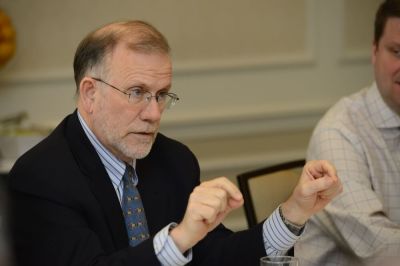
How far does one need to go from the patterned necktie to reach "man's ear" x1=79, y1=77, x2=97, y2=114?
214mm

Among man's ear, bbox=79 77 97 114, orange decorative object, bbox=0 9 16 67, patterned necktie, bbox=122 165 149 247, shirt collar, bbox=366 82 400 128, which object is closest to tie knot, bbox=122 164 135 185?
patterned necktie, bbox=122 165 149 247

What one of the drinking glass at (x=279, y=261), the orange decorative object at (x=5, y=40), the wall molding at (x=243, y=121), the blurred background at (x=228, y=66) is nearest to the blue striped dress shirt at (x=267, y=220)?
the drinking glass at (x=279, y=261)

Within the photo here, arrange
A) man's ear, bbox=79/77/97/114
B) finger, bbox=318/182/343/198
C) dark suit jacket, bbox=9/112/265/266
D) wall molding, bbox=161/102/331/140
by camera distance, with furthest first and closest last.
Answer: wall molding, bbox=161/102/331/140 < man's ear, bbox=79/77/97/114 < finger, bbox=318/182/343/198 < dark suit jacket, bbox=9/112/265/266

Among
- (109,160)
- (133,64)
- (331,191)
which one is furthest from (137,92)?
(331,191)

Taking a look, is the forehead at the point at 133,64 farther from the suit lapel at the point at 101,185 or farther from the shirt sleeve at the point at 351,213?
the shirt sleeve at the point at 351,213

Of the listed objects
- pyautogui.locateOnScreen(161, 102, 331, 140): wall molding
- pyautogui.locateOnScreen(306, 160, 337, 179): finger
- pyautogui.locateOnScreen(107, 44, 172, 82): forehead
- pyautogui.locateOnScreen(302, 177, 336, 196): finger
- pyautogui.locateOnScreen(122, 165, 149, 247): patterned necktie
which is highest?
pyautogui.locateOnScreen(107, 44, 172, 82): forehead

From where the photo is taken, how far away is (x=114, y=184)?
2.11 meters

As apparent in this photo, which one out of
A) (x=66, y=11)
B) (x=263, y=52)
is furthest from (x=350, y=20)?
(x=66, y=11)

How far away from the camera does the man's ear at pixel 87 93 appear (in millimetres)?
2061

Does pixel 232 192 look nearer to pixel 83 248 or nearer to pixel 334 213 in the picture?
pixel 83 248

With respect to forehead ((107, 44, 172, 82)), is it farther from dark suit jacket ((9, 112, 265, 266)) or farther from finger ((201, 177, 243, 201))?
finger ((201, 177, 243, 201))

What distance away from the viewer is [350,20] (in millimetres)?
4348

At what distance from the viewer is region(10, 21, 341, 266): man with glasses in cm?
188

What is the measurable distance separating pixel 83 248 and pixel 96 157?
1.10ft
